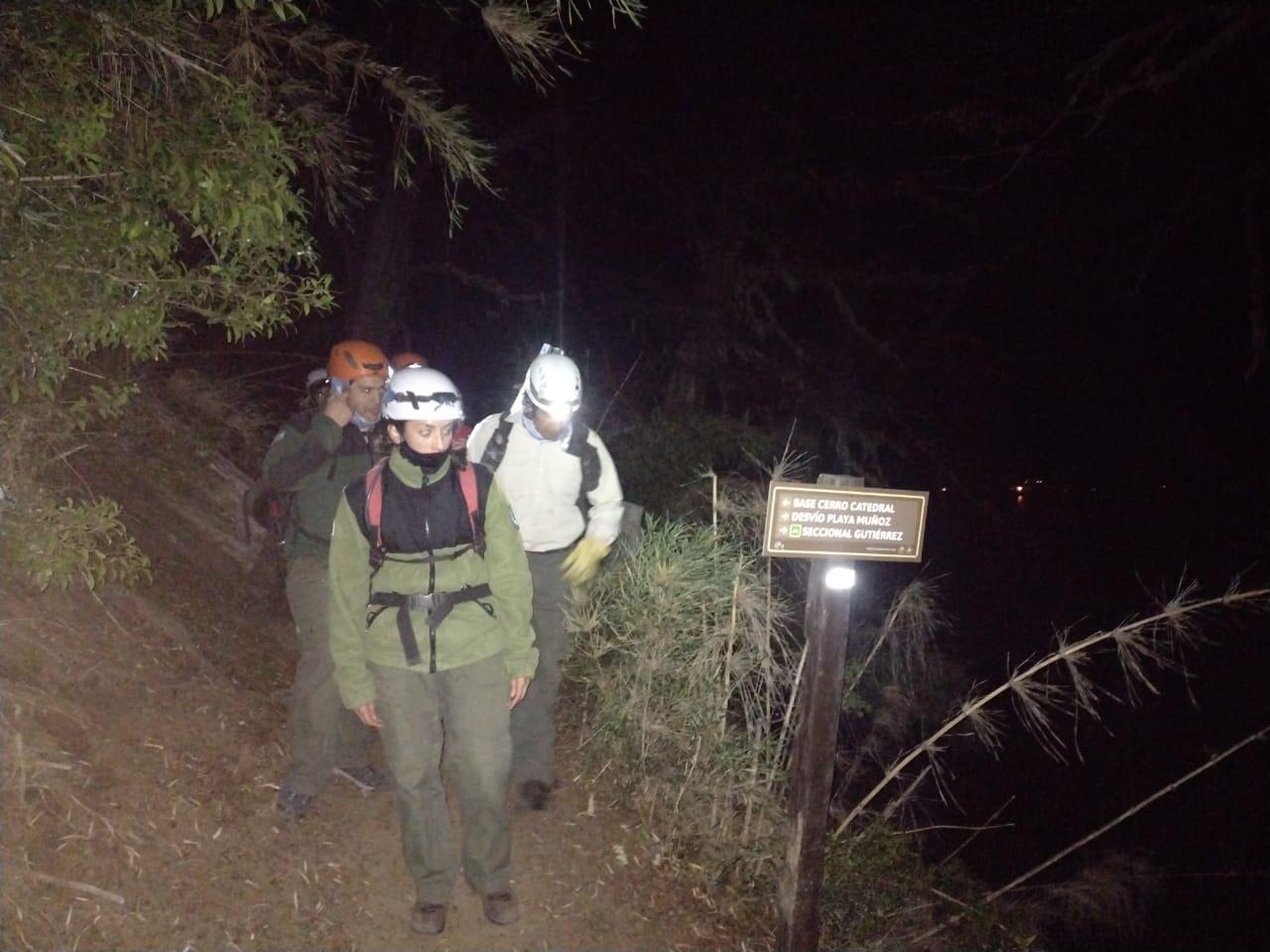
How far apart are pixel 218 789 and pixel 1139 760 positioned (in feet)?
54.3

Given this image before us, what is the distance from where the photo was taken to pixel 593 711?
18.1 ft

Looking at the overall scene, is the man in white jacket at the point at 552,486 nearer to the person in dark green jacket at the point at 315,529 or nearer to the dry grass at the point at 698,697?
the dry grass at the point at 698,697

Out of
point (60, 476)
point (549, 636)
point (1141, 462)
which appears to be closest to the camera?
point (549, 636)

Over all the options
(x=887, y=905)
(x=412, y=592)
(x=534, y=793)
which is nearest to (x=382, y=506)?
(x=412, y=592)

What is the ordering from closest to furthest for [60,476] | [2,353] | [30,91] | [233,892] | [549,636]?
[30,91], [2,353], [233,892], [549,636], [60,476]

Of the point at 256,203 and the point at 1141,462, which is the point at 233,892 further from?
the point at 1141,462

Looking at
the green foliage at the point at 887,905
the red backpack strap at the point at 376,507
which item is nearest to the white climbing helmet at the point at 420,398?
the red backpack strap at the point at 376,507

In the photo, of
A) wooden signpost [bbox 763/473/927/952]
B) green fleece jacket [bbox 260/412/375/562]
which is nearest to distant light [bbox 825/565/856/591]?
wooden signpost [bbox 763/473/927/952]

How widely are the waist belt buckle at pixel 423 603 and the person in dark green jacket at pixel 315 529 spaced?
90 centimetres

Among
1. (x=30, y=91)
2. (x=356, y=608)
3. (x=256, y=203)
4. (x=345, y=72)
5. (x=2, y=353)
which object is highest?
(x=345, y=72)

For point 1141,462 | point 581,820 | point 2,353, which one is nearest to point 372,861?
point 581,820

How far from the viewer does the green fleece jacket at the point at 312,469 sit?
3.90 m

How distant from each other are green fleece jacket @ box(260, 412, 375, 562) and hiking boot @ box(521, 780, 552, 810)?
1.54 meters

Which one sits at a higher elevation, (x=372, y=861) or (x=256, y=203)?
(x=256, y=203)
